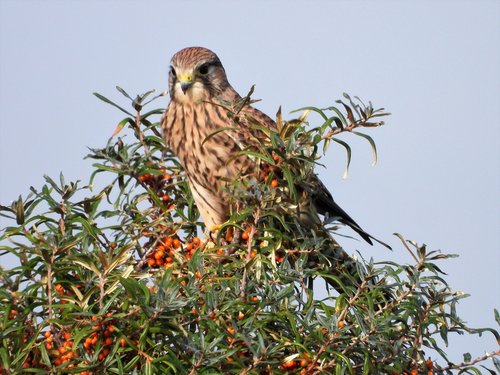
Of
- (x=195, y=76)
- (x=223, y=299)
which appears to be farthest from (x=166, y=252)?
(x=195, y=76)

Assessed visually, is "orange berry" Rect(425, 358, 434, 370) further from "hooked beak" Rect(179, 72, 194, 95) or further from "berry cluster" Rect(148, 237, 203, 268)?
"hooked beak" Rect(179, 72, 194, 95)

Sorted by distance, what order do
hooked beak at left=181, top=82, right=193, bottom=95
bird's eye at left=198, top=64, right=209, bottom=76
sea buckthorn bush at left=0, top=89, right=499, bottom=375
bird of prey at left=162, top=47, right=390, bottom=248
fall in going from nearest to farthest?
sea buckthorn bush at left=0, top=89, right=499, bottom=375
bird of prey at left=162, top=47, right=390, bottom=248
hooked beak at left=181, top=82, right=193, bottom=95
bird's eye at left=198, top=64, right=209, bottom=76

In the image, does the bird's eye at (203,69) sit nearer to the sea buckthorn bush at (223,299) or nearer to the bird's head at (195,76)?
→ the bird's head at (195,76)

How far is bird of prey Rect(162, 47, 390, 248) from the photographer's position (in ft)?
15.3

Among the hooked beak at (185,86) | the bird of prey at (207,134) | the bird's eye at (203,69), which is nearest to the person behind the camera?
the bird of prey at (207,134)

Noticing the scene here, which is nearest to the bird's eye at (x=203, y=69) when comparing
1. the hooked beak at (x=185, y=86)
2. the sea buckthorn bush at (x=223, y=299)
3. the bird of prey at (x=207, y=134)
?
the bird of prey at (x=207, y=134)

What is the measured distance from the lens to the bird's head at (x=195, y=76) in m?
5.41

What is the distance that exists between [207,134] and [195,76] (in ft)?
1.84

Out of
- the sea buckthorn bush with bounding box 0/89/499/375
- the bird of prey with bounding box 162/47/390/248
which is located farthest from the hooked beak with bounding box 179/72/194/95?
the sea buckthorn bush with bounding box 0/89/499/375

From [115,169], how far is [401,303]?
54.2 inches

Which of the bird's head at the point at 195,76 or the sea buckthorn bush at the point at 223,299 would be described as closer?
the sea buckthorn bush at the point at 223,299

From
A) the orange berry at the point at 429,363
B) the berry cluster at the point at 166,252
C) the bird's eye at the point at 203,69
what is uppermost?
→ the bird's eye at the point at 203,69

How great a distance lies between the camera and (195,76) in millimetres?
5469

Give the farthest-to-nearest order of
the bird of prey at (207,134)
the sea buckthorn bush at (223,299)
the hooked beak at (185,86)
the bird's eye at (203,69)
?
the bird's eye at (203,69)
the hooked beak at (185,86)
the bird of prey at (207,134)
the sea buckthorn bush at (223,299)
